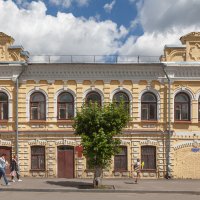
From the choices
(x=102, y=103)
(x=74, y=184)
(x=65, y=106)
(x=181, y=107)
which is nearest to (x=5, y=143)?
(x=65, y=106)

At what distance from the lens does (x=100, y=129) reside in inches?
750

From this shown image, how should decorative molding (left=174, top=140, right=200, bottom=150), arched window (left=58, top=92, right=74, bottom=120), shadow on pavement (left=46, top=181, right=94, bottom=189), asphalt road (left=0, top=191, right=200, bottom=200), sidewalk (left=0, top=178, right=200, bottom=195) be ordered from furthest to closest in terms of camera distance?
1. arched window (left=58, top=92, right=74, bottom=120)
2. decorative molding (left=174, top=140, right=200, bottom=150)
3. shadow on pavement (left=46, top=181, right=94, bottom=189)
4. sidewalk (left=0, top=178, right=200, bottom=195)
5. asphalt road (left=0, top=191, right=200, bottom=200)

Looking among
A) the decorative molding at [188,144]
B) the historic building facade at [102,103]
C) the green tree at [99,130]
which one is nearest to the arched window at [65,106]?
the historic building facade at [102,103]

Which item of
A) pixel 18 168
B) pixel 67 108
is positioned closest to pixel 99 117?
pixel 67 108

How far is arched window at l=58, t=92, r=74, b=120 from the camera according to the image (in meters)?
24.0

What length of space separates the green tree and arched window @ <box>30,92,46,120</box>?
4905 millimetres

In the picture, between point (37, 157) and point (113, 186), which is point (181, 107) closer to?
point (113, 186)

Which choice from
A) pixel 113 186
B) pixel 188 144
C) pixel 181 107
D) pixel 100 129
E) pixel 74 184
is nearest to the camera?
pixel 100 129

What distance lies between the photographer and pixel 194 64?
23438 mm

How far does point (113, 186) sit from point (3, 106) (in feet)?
27.9

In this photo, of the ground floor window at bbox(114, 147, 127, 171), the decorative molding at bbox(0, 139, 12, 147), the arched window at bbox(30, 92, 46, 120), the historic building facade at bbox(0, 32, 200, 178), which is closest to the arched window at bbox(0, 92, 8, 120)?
the historic building facade at bbox(0, 32, 200, 178)

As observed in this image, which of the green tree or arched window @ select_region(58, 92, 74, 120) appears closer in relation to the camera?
the green tree

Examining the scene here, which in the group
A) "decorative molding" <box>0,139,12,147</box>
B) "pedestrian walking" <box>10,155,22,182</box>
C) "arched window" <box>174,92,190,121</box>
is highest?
"arched window" <box>174,92,190,121</box>

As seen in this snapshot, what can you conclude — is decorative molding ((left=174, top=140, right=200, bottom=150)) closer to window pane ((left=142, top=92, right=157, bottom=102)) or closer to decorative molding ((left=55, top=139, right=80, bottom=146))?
window pane ((left=142, top=92, right=157, bottom=102))
